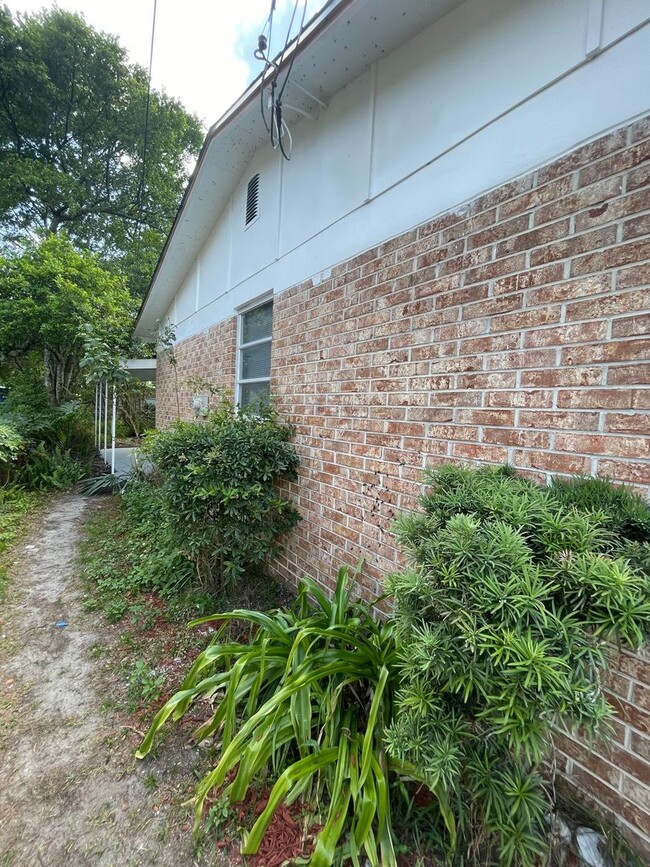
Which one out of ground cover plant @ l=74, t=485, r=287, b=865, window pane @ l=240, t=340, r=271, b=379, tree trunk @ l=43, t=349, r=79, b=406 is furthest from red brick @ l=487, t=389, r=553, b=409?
tree trunk @ l=43, t=349, r=79, b=406

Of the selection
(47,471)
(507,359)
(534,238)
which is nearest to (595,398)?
(507,359)

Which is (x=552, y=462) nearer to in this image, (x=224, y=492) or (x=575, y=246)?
(x=575, y=246)

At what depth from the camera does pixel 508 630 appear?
3.23ft

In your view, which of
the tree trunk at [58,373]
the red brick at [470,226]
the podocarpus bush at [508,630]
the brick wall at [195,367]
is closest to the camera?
the podocarpus bush at [508,630]

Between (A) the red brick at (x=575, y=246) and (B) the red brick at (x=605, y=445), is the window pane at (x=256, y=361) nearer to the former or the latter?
(A) the red brick at (x=575, y=246)

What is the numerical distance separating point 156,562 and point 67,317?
813 cm

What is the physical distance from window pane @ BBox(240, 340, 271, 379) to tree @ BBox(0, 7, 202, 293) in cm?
1345

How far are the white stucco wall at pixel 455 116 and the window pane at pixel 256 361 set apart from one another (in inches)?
32.1

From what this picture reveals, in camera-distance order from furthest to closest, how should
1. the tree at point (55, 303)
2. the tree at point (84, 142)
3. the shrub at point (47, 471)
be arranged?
the tree at point (84, 142) < the tree at point (55, 303) < the shrub at point (47, 471)

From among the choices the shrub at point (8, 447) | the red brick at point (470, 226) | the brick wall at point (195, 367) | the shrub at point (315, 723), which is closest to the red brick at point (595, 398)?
the red brick at point (470, 226)

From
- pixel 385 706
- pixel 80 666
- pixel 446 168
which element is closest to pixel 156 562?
pixel 80 666

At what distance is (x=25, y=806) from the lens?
5.74 ft

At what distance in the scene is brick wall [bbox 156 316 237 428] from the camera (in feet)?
17.5

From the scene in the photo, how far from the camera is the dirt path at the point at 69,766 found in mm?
1586
